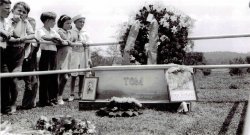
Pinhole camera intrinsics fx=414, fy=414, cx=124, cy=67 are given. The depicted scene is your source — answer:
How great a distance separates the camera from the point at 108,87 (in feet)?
17.4

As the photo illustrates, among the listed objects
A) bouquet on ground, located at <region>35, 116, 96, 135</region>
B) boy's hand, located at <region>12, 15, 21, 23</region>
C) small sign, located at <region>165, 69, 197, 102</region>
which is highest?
boy's hand, located at <region>12, 15, 21, 23</region>

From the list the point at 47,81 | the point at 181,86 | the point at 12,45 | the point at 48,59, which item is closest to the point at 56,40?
the point at 48,59

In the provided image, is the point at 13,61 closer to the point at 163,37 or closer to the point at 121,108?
the point at 121,108

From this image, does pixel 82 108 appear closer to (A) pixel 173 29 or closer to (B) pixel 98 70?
(B) pixel 98 70

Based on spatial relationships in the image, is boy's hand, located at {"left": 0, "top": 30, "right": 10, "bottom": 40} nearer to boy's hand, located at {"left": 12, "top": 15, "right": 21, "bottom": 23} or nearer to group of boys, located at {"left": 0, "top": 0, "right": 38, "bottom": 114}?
group of boys, located at {"left": 0, "top": 0, "right": 38, "bottom": 114}

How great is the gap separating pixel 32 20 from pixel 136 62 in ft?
5.61

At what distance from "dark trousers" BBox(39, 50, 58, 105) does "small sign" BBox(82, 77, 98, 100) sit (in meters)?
0.45

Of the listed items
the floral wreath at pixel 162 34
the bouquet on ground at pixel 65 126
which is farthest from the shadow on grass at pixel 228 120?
the floral wreath at pixel 162 34

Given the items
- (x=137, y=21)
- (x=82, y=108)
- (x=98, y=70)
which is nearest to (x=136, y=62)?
(x=137, y=21)

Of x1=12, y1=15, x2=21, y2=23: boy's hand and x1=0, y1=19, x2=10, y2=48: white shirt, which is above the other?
x1=12, y1=15, x2=21, y2=23: boy's hand

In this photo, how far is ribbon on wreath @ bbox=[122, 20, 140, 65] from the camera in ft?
20.9

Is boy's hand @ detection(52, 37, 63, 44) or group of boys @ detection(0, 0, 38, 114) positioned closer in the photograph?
group of boys @ detection(0, 0, 38, 114)

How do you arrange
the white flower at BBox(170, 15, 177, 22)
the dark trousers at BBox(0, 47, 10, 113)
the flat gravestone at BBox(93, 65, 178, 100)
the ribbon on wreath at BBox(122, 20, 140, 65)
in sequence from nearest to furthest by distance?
the dark trousers at BBox(0, 47, 10, 113)
the flat gravestone at BBox(93, 65, 178, 100)
the white flower at BBox(170, 15, 177, 22)
the ribbon on wreath at BBox(122, 20, 140, 65)

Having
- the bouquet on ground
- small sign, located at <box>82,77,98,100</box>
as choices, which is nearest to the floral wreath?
small sign, located at <box>82,77,98,100</box>
